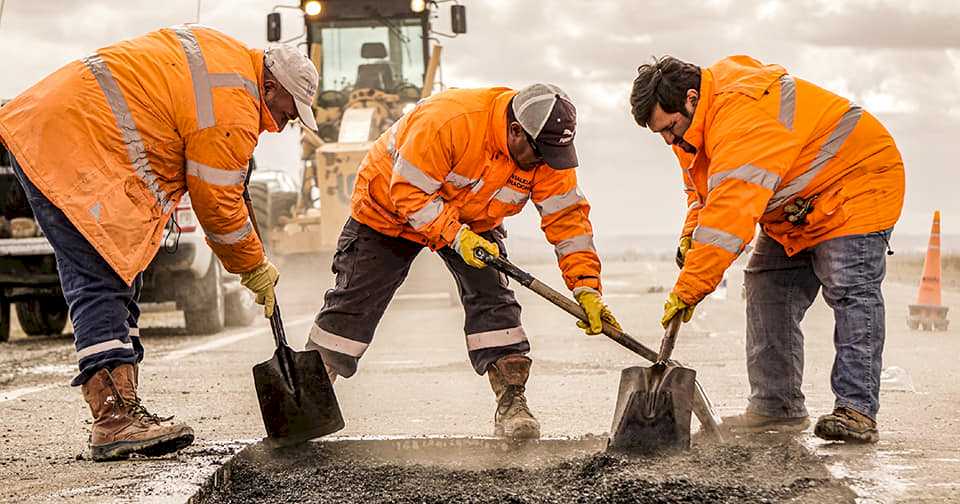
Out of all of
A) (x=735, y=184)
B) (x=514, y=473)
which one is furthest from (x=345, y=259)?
(x=735, y=184)

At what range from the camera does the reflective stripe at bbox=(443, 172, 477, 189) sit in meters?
4.99

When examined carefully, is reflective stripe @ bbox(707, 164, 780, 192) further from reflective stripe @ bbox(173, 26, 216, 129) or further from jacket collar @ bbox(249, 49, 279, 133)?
reflective stripe @ bbox(173, 26, 216, 129)

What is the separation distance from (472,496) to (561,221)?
168 cm

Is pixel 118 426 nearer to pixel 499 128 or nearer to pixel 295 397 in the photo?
pixel 295 397

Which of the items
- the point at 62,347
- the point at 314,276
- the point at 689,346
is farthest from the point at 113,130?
the point at 314,276

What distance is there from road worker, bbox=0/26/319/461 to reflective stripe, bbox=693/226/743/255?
1.76m

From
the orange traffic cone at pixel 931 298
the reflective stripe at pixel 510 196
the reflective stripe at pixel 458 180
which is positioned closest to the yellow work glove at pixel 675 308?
the reflective stripe at pixel 510 196

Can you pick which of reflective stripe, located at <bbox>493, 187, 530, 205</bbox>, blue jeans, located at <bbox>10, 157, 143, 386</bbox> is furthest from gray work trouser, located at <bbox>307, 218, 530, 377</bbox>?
blue jeans, located at <bbox>10, 157, 143, 386</bbox>

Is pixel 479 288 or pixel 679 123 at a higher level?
pixel 679 123

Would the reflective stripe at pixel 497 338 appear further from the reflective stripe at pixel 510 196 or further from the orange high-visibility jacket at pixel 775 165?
the orange high-visibility jacket at pixel 775 165

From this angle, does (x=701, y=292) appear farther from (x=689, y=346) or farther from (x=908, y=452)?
(x=689, y=346)

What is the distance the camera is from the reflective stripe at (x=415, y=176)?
4824 mm

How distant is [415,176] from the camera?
483cm

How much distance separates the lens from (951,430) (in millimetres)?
5203
